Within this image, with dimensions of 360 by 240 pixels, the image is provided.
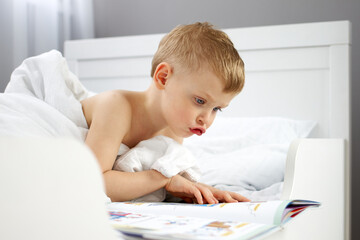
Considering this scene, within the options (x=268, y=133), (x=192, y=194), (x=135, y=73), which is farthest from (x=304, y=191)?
(x=135, y=73)

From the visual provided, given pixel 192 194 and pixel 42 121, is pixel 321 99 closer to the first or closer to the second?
pixel 192 194

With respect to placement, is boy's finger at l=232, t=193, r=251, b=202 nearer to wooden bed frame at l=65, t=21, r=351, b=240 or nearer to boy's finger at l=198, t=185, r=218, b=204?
boy's finger at l=198, t=185, r=218, b=204

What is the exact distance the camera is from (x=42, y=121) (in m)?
0.93

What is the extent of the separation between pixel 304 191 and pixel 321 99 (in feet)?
2.83

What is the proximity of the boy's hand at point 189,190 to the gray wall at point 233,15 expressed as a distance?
3.94ft

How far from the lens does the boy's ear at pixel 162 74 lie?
0.99 meters

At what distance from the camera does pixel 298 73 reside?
1.71 metres

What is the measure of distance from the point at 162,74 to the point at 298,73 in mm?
864

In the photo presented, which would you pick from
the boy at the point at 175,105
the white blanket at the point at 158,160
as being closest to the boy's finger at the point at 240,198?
the boy at the point at 175,105

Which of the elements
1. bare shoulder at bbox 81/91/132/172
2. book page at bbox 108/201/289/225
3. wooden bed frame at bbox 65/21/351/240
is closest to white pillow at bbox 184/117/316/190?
wooden bed frame at bbox 65/21/351/240

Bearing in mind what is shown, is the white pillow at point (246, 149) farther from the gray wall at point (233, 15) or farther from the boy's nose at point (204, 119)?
the gray wall at point (233, 15)

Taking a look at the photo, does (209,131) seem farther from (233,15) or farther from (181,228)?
(181,228)

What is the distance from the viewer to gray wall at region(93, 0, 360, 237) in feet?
6.26

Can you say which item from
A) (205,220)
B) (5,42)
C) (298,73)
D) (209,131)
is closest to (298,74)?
(298,73)
